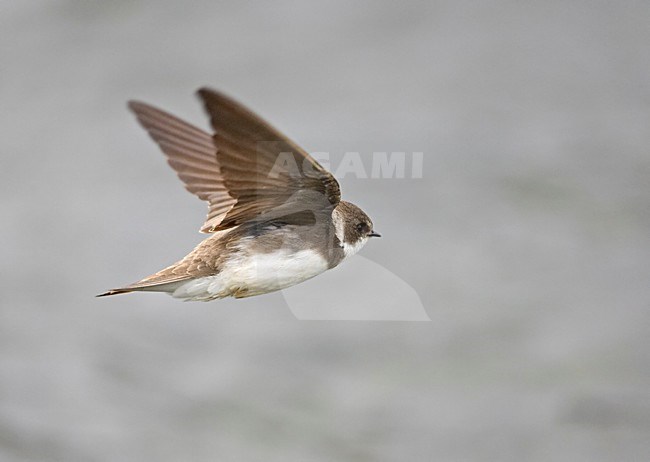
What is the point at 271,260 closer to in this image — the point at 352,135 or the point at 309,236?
the point at 309,236

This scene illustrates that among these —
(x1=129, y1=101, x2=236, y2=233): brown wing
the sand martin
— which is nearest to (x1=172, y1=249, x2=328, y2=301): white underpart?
the sand martin

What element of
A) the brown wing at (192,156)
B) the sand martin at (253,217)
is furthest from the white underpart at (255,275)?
the brown wing at (192,156)

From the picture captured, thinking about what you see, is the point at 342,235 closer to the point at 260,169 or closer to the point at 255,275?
the point at 255,275

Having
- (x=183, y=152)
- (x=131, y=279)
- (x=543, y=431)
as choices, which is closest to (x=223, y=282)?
(x=183, y=152)

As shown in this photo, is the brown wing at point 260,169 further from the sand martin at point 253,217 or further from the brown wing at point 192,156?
the brown wing at point 192,156

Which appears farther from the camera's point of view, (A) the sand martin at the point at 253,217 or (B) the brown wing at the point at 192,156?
(B) the brown wing at the point at 192,156

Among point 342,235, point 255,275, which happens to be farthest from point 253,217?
point 342,235

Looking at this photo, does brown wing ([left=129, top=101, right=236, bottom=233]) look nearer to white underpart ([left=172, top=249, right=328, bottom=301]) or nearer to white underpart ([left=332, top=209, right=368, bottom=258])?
white underpart ([left=172, top=249, right=328, bottom=301])
